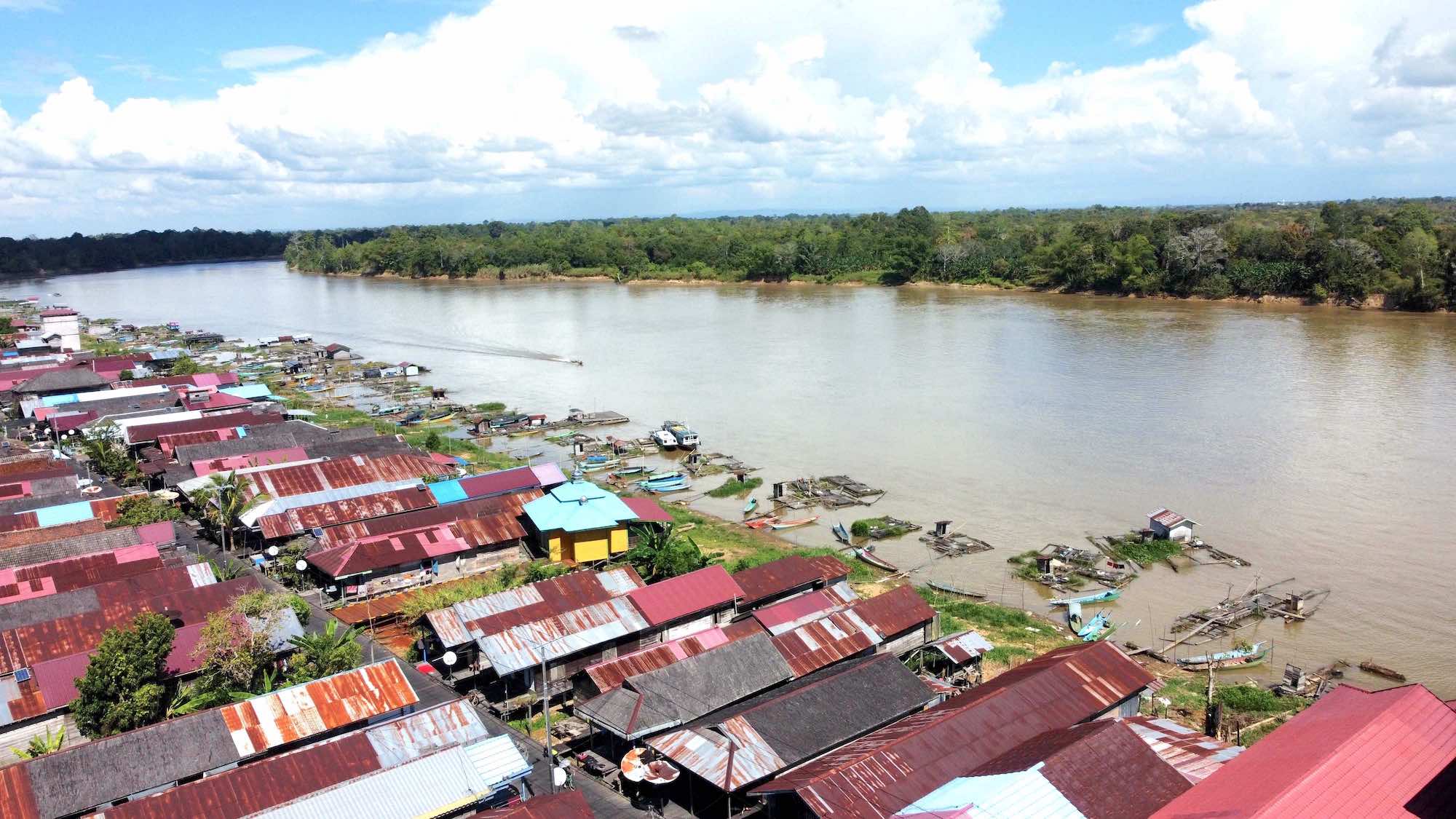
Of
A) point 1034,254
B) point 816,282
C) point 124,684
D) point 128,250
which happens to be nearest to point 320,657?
point 124,684

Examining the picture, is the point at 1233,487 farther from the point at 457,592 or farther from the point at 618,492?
the point at 457,592

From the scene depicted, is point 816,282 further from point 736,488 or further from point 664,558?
point 664,558

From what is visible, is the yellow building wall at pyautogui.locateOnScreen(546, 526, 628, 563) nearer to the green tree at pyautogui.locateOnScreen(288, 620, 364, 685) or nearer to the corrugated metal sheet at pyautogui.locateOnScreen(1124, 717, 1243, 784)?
the green tree at pyautogui.locateOnScreen(288, 620, 364, 685)

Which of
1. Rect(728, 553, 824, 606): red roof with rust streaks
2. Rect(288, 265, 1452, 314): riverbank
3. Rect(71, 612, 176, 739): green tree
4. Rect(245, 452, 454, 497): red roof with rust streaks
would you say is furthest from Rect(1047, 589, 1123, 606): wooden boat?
Rect(288, 265, 1452, 314): riverbank

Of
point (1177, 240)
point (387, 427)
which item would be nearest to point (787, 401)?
point (387, 427)

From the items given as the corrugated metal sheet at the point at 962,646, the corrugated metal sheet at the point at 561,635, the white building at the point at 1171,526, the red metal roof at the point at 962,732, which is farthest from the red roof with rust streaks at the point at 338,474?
the white building at the point at 1171,526

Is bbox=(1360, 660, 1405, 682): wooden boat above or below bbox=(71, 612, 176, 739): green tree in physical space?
below

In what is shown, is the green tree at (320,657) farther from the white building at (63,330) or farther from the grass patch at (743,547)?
the white building at (63,330)
